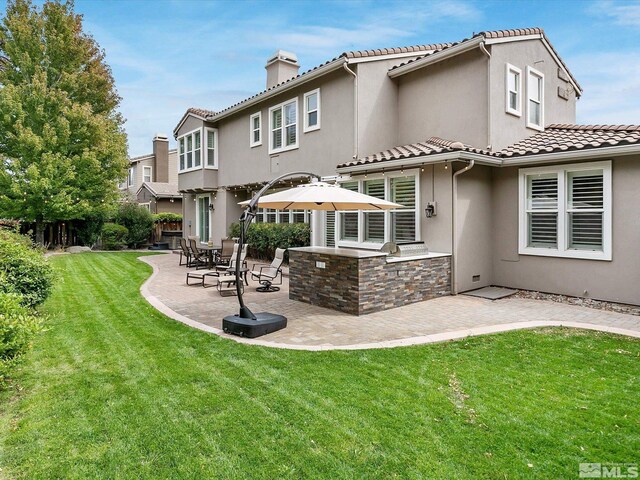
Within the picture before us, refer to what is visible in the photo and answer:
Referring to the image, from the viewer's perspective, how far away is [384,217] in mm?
12398

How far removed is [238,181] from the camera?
19469mm

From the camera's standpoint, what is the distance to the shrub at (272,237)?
617 inches

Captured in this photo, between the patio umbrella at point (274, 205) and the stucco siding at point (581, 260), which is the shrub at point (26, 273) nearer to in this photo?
the patio umbrella at point (274, 205)

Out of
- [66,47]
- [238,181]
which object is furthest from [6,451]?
[66,47]

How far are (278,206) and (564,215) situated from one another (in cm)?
710

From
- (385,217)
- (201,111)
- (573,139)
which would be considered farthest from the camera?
(201,111)

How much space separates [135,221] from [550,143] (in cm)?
2361

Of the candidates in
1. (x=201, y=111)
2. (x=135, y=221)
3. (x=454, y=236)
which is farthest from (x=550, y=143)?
(x=135, y=221)

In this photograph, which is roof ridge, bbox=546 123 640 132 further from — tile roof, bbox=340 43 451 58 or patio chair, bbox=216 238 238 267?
patio chair, bbox=216 238 238 267

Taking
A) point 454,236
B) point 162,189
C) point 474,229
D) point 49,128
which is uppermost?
point 49,128

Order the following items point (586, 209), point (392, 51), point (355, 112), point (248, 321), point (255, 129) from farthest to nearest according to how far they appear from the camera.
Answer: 1. point (255, 129)
2. point (392, 51)
3. point (355, 112)
4. point (586, 209)
5. point (248, 321)

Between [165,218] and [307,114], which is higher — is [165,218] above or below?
below

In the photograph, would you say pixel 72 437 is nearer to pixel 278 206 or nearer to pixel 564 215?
pixel 278 206

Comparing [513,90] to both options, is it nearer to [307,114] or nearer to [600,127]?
[600,127]
